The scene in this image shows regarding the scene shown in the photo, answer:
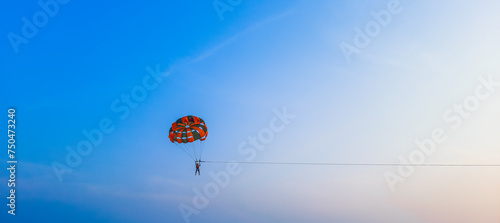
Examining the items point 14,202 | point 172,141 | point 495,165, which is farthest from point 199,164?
point 495,165

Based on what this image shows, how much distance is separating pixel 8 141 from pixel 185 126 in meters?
15.9

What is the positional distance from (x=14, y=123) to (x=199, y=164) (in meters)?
17.6

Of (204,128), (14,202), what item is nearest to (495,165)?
(204,128)

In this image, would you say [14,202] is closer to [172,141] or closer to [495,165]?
[172,141]

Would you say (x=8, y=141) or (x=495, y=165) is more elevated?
(x=8, y=141)

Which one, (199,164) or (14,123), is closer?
(14,123)

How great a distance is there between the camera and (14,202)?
4416 centimetres

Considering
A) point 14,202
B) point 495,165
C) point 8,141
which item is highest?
point 8,141

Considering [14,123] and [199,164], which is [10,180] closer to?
[14,123]

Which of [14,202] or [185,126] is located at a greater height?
[185,126]

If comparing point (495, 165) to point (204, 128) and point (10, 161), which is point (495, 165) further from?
point (10, 161)

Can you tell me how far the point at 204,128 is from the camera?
54469 mm

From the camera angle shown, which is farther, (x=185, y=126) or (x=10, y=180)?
(x=185, y=126)

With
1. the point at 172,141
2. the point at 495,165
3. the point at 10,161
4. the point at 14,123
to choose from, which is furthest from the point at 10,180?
the point at 495,165
